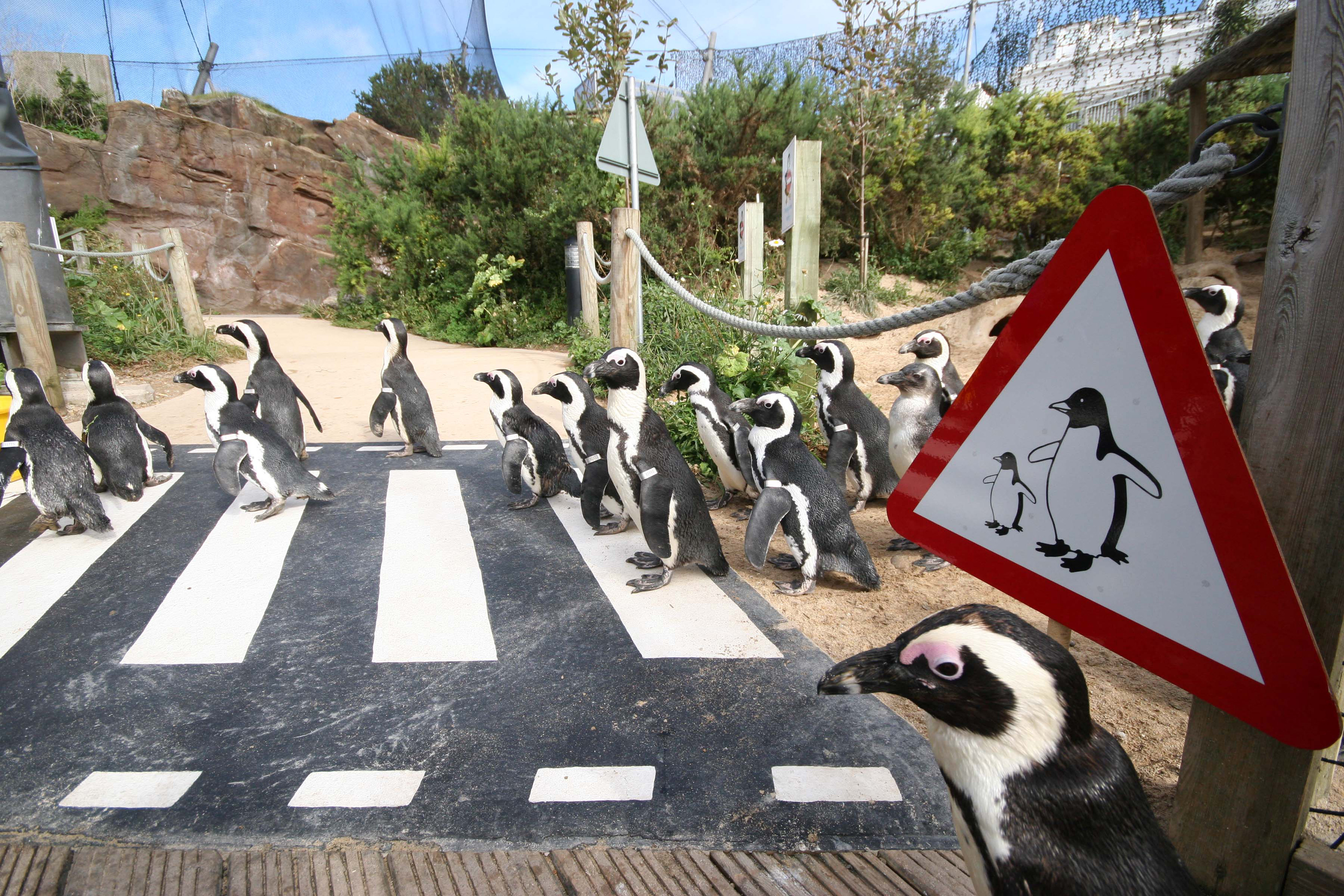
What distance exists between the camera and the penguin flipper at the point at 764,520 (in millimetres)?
2561

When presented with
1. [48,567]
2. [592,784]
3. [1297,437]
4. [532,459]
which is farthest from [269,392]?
[1297,437]

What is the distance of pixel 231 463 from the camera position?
10.5ft

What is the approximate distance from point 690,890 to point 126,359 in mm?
7825

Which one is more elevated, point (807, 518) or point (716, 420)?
point (716, 420)

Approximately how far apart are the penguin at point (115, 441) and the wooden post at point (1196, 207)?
8.73m

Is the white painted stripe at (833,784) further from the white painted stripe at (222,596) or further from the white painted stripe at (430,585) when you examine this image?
the white painted stripe at (222,596)

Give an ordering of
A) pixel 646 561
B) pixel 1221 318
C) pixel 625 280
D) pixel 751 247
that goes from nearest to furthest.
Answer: pixel 646 561, pixel 1221 318, pixel 751 247, pixel 625 280

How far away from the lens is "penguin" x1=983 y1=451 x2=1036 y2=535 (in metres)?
1.00

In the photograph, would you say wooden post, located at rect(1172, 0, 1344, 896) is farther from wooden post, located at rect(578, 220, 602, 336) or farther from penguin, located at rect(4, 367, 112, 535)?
wooden post, located at rect(578, 220, 602, 336)

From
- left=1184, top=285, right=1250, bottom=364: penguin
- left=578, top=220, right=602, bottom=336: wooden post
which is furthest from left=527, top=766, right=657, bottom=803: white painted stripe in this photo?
left=578, top=220, right=602, bottom=336: wooden post

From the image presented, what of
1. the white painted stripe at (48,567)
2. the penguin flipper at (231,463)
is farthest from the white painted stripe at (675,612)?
the white painted stripe at (48,567)

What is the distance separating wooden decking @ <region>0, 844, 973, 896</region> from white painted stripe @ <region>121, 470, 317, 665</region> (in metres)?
0.79

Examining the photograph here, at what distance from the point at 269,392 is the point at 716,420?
261 centimetres

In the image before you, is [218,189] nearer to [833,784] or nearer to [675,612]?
[675,612]
